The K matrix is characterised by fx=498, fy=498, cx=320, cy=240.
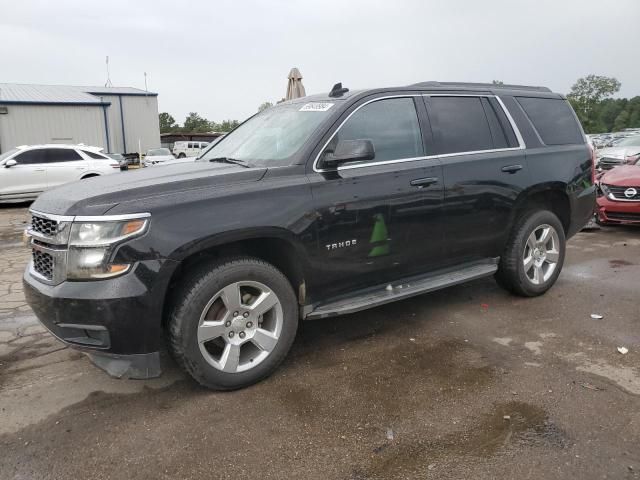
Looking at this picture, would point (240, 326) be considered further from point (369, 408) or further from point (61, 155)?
point (61, 155)

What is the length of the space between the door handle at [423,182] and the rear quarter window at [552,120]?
155cm

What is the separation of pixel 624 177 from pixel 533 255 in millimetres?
4545

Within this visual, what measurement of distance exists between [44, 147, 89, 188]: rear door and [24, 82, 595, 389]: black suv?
34.1ft

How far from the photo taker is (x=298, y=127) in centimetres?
372

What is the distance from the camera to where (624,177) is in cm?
807

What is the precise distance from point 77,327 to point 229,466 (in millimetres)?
1149

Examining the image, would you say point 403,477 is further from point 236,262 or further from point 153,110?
point 153,110

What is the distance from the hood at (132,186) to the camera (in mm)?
2807

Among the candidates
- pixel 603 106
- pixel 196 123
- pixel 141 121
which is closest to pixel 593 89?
pixel 603 106

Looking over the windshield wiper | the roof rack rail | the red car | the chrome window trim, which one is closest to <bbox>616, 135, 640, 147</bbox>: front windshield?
the red car

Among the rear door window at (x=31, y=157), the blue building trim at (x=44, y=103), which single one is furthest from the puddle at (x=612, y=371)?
the blue building trim at (x=44, y=103)

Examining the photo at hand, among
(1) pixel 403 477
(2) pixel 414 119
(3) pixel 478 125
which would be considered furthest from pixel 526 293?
(1) pixel 403 477

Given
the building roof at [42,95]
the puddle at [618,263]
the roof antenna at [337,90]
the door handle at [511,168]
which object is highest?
the building roof at [42,95]

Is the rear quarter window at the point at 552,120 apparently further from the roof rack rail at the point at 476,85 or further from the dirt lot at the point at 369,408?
the dirt lot at the point at 369,408
